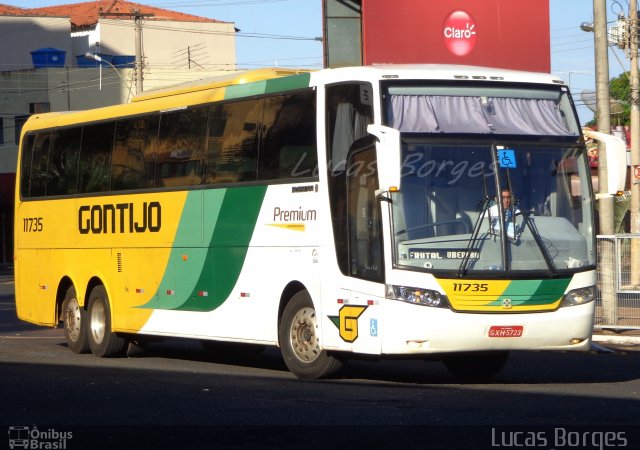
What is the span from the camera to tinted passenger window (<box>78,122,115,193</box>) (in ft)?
61.1

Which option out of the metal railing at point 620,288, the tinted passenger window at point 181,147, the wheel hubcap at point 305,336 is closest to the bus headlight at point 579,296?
the wheel hubcap at point 305,336

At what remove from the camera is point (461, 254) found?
13023 mm

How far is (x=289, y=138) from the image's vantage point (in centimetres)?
1463

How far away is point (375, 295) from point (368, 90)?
2.17 metres

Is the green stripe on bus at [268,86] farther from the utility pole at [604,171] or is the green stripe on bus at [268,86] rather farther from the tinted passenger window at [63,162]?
the utility pole at [604,171]

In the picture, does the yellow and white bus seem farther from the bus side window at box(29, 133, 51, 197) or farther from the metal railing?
the metal railing

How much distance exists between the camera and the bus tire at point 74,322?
19016 mm

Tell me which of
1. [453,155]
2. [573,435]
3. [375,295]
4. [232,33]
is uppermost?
[232,33]

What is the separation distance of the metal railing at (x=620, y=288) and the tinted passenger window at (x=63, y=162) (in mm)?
8377

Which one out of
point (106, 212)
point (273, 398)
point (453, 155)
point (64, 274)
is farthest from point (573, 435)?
point (64, 274)

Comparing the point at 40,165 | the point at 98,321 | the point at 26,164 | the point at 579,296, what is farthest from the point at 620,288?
the point at 26,164

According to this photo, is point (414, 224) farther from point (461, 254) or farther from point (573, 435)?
point (573, 435)

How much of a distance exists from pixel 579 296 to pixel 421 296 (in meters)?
1.84

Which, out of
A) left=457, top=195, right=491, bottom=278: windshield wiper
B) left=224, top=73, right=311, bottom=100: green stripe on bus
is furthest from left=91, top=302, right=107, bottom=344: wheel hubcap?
left=457, top=195, right=491, bottom=278: windshield wiper
